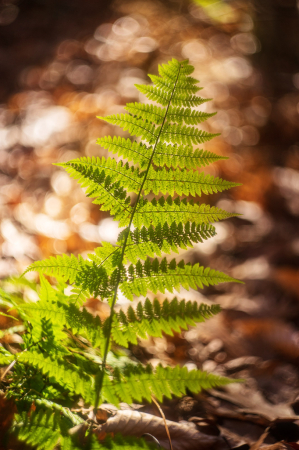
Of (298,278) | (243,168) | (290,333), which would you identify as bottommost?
(290,333)

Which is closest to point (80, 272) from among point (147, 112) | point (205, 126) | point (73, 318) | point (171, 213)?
point (73, 318)

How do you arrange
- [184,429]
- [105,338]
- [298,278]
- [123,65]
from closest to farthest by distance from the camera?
[105,338]
[184,429]
[298,278]
[123,65]

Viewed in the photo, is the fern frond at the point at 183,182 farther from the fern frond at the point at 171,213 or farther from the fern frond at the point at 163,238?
the fern frond at the point at 163,238

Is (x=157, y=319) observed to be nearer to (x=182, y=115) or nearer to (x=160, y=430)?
(x=160, y=430)

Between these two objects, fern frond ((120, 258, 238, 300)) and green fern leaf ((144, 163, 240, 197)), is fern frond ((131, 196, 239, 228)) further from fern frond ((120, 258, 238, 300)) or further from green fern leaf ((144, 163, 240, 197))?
fern frond ((120, 258, 238, 300))

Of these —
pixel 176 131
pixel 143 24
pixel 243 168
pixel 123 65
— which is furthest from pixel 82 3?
pixel 176 131

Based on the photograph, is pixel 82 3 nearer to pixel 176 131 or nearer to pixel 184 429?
pixel 176 131

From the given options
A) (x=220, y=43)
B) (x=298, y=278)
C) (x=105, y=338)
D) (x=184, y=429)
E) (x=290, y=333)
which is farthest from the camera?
(x=220, y=43)
